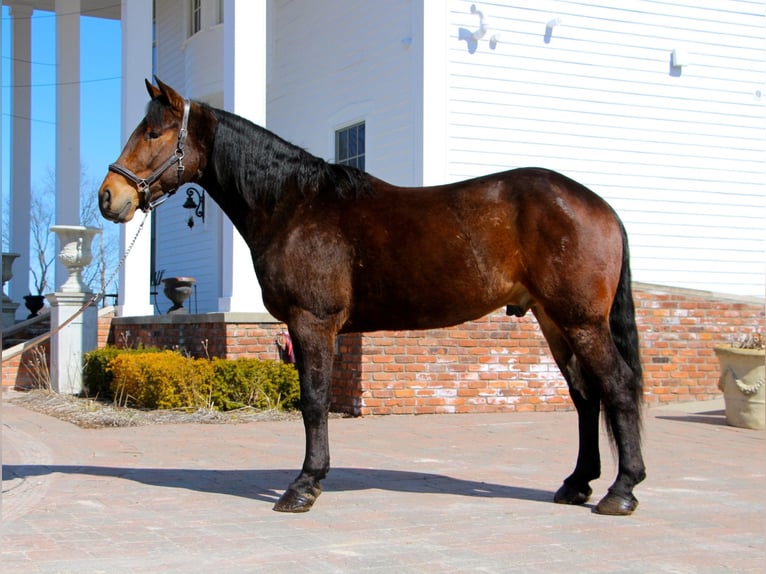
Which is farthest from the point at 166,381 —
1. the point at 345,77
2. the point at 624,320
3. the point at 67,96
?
the point at 67,96

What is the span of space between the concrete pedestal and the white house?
804mm

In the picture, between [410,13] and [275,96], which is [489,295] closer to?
[410,13]

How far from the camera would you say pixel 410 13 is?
484 inches

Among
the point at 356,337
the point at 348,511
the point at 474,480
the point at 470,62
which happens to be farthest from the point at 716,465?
the point at 470,62

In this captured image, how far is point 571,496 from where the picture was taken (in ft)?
18.7

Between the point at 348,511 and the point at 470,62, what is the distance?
327 inches

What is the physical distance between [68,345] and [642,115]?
933 cm

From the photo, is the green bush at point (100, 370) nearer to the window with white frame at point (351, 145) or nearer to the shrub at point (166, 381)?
the shrub at point (166, 381)

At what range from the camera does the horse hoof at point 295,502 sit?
5332 millimetres

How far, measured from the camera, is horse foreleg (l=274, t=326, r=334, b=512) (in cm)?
556

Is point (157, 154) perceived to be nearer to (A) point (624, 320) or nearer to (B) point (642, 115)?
(A) point (624, 320)

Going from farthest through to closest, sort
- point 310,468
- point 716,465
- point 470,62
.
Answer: point 470,62
point 716,465
point 310,468

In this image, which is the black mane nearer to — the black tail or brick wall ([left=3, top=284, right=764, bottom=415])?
the black tail

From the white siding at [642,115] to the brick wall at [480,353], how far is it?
3.64ft
